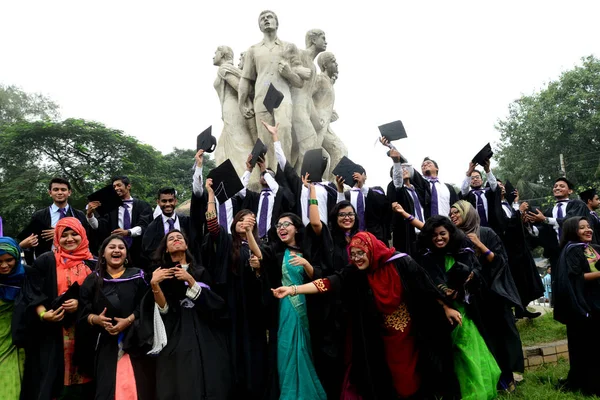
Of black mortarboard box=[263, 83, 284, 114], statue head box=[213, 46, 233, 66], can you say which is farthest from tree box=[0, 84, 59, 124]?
black mortarboard box=[263, 83, 284, 114]

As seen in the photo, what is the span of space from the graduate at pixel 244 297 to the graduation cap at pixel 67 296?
1.12 m

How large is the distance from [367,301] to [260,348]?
3.51 feet

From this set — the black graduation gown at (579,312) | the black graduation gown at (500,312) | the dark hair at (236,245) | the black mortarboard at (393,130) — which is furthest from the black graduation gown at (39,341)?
the black graduation gown at (579,312)

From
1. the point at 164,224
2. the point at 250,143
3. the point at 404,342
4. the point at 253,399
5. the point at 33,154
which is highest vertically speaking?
the point at 33,154

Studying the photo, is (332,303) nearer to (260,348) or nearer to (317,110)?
(260,348)

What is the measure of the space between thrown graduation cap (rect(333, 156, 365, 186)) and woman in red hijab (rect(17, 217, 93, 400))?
307 cm

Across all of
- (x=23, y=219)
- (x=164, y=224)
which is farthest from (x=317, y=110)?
(x=23, y=219)

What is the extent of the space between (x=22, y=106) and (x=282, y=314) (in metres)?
27.2

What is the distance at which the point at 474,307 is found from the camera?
4504 millimetres

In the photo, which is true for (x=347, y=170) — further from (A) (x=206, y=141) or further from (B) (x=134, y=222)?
(B) (x=134, y=222)

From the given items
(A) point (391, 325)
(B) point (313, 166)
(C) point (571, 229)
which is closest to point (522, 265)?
(C) point (571, 229)

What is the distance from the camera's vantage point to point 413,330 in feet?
13.4

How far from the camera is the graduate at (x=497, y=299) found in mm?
4773

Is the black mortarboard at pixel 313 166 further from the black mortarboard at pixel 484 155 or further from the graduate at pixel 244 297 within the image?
the black mortarboard at pixel 484 155
